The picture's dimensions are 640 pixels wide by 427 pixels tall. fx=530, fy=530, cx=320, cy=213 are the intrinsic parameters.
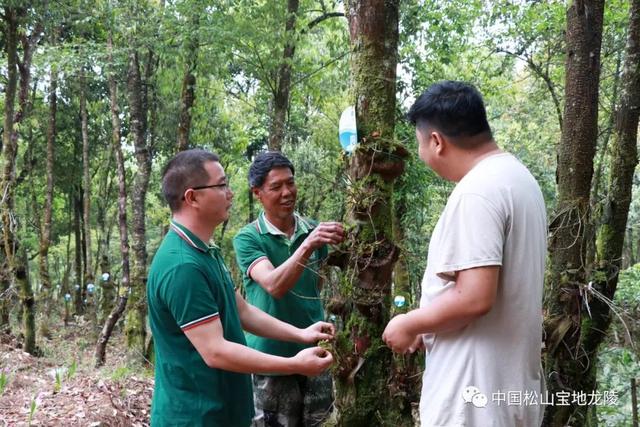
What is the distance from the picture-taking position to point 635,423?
4.14 meters

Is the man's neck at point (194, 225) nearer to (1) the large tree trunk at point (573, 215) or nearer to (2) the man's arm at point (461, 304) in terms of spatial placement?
(2) the man's arm at point (461, 304)

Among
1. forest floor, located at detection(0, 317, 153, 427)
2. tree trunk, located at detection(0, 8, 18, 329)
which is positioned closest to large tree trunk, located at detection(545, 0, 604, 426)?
forest floor, located at detection(0, 317, 153, 427)

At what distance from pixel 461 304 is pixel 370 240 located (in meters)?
1.01

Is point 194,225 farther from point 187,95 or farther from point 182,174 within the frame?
point 187,95

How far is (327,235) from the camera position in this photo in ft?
8.35

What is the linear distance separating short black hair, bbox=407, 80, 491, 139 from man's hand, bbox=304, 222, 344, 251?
34.8 inches

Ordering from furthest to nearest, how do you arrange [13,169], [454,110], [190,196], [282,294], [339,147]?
1. [339,147]
2. [13,169]
3. [282,294]
4. [190,196]
5. [454,110]

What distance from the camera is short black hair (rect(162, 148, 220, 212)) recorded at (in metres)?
2.20

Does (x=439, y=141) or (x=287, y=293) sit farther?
(x=287, y=293)

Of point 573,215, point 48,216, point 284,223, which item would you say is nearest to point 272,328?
point 284,223

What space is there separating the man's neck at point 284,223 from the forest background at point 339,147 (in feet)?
1.29

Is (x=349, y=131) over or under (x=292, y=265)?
over

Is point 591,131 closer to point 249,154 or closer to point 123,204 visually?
point 123,204

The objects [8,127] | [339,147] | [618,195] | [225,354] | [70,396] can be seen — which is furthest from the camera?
[339,147]
